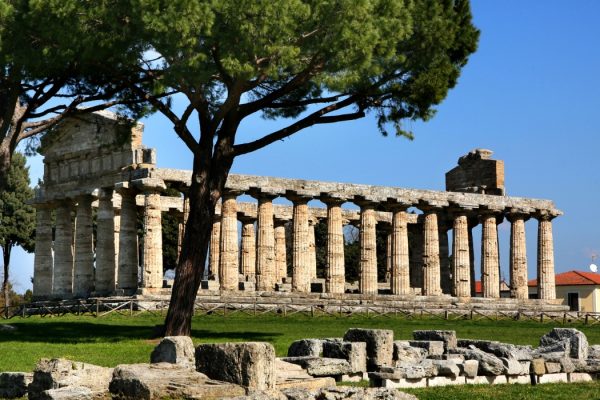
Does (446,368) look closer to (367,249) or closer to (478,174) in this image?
(367,249)

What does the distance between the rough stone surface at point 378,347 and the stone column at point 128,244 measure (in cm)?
2875

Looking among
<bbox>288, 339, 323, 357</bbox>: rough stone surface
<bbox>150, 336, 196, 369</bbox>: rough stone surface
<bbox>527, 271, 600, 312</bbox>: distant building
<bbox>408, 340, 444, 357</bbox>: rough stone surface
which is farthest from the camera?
<bbox>527, 271, 600, 312</bbox>: distant building

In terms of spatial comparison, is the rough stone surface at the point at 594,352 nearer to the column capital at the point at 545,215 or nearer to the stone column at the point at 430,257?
the stone column at the point at 430,257

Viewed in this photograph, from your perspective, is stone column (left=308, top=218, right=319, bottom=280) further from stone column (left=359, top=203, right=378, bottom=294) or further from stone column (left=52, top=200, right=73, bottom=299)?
stone column (left=52, top=200, right=73, bottom=299)

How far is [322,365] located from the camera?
1761cm

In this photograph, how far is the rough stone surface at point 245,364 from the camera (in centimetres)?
1415

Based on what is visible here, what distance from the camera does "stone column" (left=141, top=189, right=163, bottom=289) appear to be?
44.9m

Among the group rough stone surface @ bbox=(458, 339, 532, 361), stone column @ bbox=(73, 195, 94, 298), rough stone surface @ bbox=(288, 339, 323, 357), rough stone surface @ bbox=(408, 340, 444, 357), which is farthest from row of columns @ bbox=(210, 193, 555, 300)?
rough stone surface @ bbox=(288, 339, 323, 357)

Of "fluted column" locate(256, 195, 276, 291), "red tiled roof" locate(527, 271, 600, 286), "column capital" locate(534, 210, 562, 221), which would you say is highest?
"column capital" locate(534, 210, 562, 221)

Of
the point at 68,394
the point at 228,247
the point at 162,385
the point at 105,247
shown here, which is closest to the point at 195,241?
the point at 162,385

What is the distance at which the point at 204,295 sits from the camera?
4506 cm

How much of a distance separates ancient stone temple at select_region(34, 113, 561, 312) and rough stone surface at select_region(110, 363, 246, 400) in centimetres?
2974

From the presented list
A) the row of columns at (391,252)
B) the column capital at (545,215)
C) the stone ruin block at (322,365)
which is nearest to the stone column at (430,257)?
the row of columns at (391,252)

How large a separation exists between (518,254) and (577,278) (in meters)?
26.0
